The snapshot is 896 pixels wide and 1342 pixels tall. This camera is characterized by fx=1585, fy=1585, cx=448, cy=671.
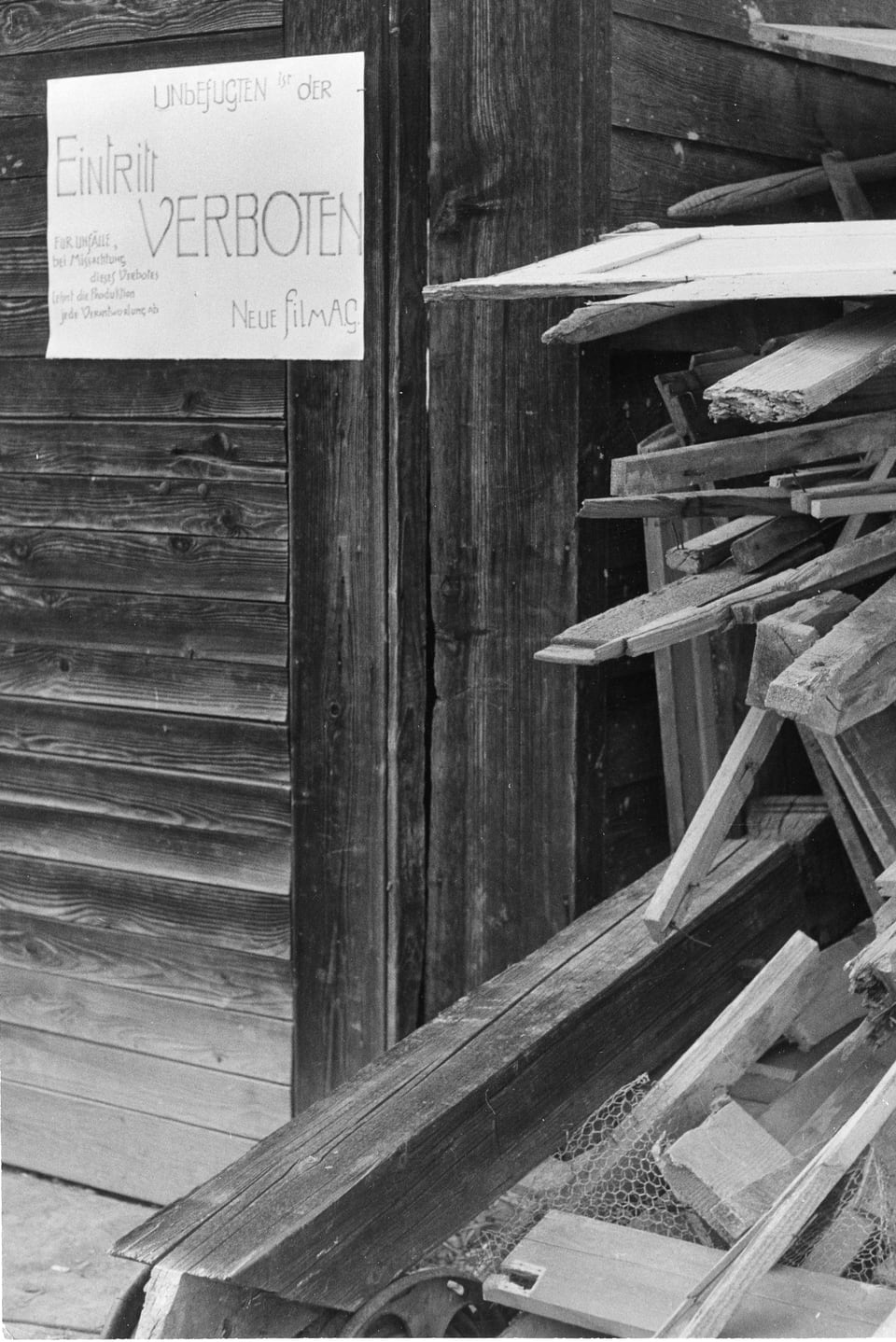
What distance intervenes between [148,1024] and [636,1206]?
172cm

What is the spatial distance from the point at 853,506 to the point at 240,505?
1519 mm

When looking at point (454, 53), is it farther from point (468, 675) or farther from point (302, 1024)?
point (302, 1024)

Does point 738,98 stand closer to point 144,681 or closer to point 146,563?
point 146,563

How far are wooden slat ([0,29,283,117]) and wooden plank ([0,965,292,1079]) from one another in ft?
6.35

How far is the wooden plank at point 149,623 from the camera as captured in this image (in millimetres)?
3244

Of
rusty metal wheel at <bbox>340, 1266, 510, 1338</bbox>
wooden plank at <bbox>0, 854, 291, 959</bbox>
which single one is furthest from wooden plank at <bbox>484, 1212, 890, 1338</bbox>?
wooden plank at <bbox>0, 854, 291, 959</bbox>

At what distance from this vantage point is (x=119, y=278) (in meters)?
3.28

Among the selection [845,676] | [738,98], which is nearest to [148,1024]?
[845,676]

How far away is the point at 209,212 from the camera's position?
3.14m

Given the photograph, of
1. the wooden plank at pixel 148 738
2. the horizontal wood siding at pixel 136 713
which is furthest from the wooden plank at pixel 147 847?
the wooden plank at pixel 148 738

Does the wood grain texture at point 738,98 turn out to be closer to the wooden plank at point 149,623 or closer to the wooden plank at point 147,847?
the wooden plank at point 149,623

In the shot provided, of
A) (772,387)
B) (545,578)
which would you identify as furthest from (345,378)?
(772,387)

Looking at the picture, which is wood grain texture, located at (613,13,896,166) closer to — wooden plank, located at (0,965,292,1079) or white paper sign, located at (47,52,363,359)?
white paper sign, located at (47,52,363,359)

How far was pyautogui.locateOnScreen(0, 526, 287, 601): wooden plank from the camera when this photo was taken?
3.22 metres
